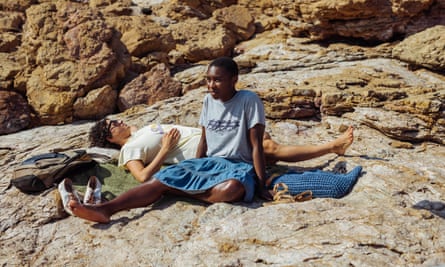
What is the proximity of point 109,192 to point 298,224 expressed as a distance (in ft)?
6.34

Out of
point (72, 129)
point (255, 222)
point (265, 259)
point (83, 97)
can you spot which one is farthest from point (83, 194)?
point (83, 97)

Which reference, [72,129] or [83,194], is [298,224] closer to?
[83,194]

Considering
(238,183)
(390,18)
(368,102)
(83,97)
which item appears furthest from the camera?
(390,18)

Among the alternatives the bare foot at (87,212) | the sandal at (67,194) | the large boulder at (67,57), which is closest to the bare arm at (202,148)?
the bare foot at (87,212)

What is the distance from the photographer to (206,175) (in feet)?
11.4

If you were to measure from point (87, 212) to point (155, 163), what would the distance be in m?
0.92

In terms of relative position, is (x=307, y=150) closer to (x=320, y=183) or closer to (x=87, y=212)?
(x=320, y=183)

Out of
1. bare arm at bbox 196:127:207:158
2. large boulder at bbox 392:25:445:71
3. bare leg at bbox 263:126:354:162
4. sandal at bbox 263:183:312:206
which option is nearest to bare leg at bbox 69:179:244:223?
sandal at bbox 263:183:312:206

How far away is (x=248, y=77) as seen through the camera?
6.90 m

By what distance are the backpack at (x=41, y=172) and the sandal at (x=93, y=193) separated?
1.93ft

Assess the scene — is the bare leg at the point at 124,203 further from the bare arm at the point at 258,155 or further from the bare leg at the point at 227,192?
the bare arm at the point at 258,155

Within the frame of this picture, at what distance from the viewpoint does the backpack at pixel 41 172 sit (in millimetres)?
3795

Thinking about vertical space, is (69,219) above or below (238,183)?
below

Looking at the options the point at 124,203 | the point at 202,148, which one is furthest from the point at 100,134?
the point at 124,203
